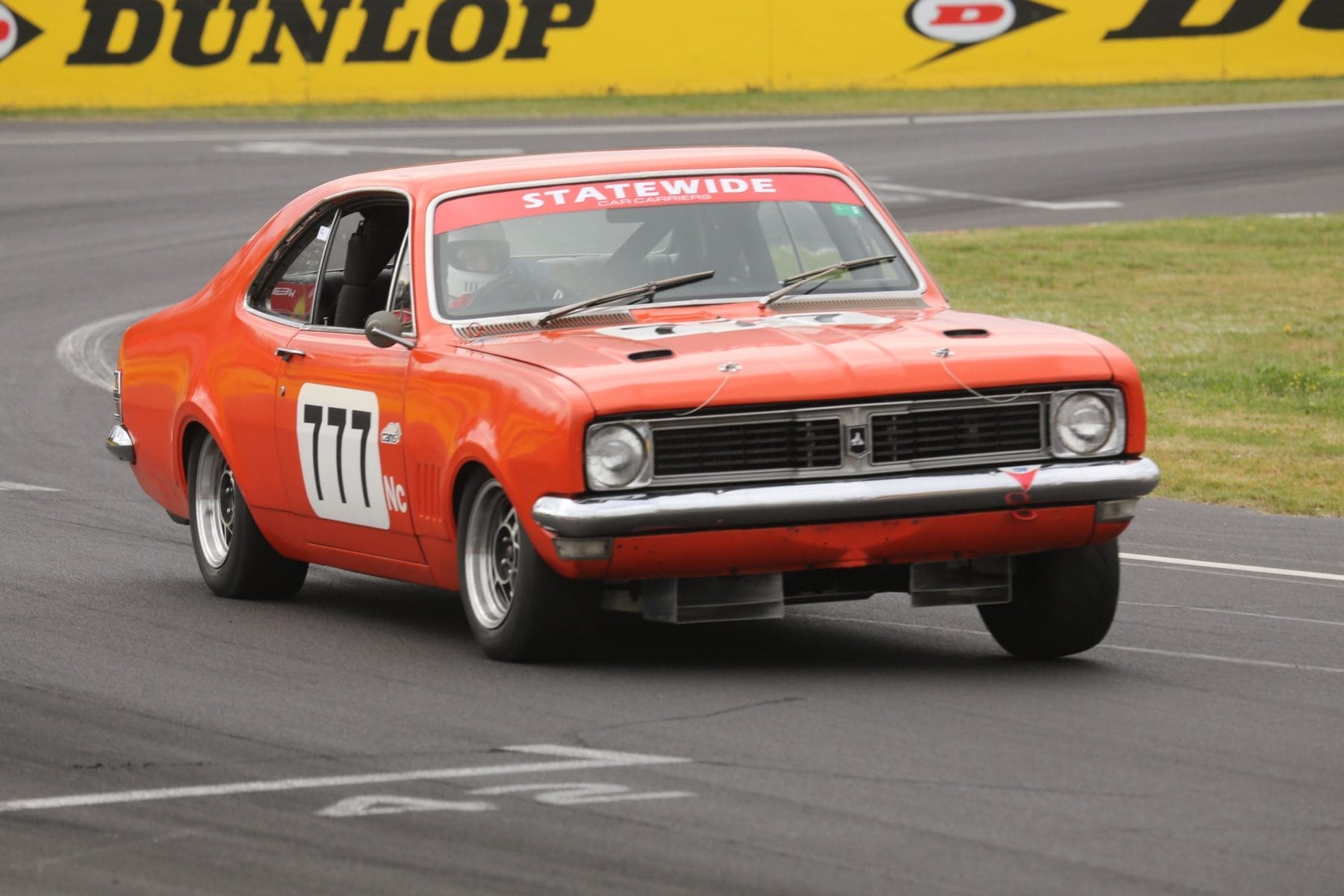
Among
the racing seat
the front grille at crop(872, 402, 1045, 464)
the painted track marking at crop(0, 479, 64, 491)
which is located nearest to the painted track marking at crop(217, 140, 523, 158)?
the painted track marking at crop(0, 479, 64, 491)

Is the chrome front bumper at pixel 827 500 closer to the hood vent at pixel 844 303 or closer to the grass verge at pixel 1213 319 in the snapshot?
the hood vent at pixel 844 303

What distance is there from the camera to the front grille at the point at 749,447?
7004 mm

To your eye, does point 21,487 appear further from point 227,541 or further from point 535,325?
point 535,325

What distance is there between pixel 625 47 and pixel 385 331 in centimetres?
2657

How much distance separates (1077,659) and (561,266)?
2.05m

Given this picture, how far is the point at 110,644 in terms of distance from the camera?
322 inches

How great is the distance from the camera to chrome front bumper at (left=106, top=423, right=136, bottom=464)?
33.0 ft

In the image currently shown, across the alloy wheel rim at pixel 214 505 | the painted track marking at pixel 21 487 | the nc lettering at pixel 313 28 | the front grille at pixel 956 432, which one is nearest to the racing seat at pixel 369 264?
the alloy wheel rim at pixel 214 505

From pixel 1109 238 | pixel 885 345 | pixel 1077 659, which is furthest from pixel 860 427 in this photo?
pixel 1109 238

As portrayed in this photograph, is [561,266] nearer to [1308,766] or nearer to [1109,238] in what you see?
[1308,766]

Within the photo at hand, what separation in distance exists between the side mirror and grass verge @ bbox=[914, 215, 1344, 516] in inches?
199

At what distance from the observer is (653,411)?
274 inches

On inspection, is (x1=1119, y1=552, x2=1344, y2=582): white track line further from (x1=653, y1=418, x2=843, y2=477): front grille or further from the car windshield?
(x1=653, y1=418, x2=843, y2=477): front grille

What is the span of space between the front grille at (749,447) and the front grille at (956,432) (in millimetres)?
145
